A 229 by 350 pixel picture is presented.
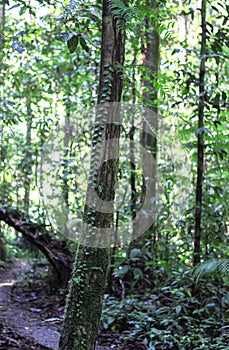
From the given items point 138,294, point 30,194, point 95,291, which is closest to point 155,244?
point 138,294

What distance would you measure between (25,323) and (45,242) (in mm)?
1987

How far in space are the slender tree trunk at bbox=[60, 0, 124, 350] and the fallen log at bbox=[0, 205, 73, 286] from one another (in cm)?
360

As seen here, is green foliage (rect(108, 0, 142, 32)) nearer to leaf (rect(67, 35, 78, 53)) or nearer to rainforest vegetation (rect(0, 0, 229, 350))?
rainforest vegetation (rect(0, 0, 229, 350))

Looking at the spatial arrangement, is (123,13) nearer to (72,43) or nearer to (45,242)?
→ (72,43)

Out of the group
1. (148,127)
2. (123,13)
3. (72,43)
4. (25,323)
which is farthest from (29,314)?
(123,13)

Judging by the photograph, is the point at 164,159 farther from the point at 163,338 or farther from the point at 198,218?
the point at 163,338

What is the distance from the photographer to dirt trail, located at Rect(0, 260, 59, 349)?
5357 millimetres

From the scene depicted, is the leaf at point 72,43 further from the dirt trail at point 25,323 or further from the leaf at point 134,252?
the leaf at point 134,252

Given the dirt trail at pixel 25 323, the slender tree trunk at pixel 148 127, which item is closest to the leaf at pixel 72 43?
the dirt trail at pixel 25 323

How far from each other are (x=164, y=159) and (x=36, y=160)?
266 cm

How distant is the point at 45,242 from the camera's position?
7.82 meters

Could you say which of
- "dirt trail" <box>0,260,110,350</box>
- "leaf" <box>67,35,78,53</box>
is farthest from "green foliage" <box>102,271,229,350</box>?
"leaf" <box>67,35,78,53</box>

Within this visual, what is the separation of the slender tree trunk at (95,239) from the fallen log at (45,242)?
11.8ft

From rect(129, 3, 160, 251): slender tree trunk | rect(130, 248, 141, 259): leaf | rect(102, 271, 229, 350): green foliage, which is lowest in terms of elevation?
rect(102, 271, 229, 350): green foliage
